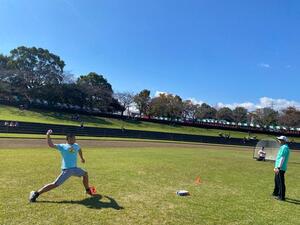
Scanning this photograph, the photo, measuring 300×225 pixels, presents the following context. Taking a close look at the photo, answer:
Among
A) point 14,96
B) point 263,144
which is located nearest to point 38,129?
point 263,144

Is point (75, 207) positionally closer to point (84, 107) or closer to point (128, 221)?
point (128, 221)

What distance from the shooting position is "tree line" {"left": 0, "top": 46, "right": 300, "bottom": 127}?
83.9 meters

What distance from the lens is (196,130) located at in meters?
86.4

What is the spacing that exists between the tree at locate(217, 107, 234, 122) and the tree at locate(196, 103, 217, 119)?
6.52ft

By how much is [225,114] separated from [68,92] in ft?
209

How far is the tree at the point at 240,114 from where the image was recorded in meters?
127

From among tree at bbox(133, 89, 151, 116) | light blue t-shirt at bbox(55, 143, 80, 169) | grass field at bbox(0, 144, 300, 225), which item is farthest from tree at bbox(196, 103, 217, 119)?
light blue t-shirt at bbox(55, 143, 80, 169)

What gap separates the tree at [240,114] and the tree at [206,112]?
7386 mm

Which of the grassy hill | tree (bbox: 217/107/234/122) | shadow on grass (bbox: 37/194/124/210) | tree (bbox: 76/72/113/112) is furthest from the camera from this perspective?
tree (bbox: 217/107/234/122)

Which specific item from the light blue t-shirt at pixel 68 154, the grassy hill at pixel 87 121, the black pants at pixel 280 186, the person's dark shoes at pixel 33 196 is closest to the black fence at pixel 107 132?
the grassy hill at pixel 87 121

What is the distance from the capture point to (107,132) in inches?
1896

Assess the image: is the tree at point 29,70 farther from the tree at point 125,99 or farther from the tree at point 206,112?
the tree at point 206,112

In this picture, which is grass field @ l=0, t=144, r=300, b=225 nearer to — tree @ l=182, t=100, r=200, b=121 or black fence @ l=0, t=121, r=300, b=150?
black fence @ l=0, t=121, r=300, b=150

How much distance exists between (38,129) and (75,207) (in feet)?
116
